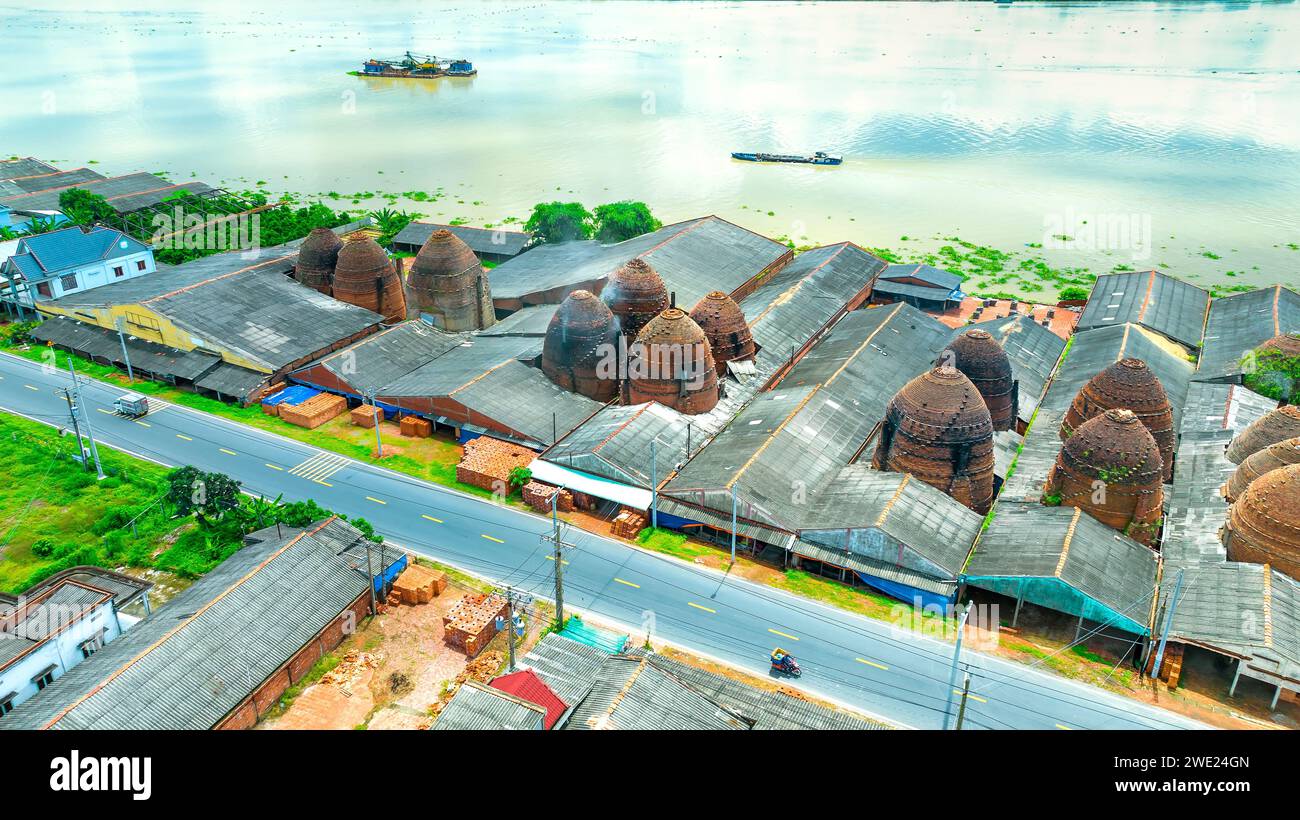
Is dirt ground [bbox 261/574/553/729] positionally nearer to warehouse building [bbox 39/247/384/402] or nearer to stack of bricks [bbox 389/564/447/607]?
stack of bricks [bbox 389/564/447/607]

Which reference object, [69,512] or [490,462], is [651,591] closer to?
[490,462]

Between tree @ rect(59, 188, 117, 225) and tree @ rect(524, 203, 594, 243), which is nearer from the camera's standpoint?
tree @ rect(59, 188, 117, 225)

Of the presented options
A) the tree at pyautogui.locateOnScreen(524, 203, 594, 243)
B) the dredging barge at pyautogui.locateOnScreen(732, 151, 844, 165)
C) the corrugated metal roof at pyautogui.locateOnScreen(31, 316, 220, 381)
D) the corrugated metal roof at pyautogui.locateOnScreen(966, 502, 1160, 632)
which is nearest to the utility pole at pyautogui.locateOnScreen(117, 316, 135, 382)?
the corrugated metal roof at pyautogui.locateOnScreen(31, 316, 220, 381)

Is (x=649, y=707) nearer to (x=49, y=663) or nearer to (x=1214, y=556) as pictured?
(x=49, y=663)

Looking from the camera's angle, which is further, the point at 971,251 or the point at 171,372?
the point at 971,251

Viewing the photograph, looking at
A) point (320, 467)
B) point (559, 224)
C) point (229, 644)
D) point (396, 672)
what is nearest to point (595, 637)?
point (396, 672)
